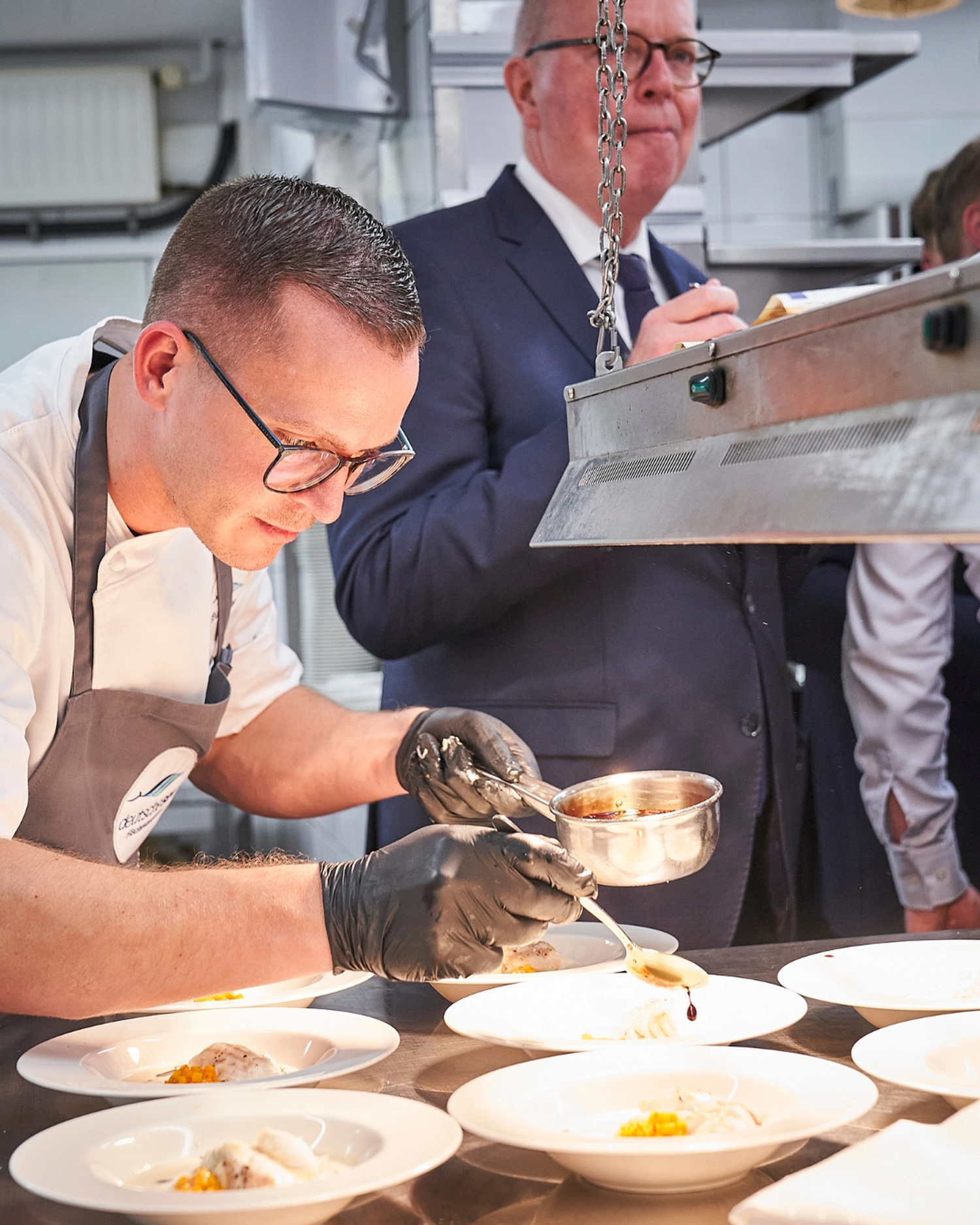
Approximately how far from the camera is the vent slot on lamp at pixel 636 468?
45.6 inches

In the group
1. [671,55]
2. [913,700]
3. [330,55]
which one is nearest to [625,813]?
[913,700]

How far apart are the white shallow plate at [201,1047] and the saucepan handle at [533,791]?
31 centimetres

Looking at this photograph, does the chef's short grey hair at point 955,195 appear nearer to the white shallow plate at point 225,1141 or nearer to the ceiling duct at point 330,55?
the ceiling duct at point 330,55

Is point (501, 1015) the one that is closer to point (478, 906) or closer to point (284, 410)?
point (478, 906)

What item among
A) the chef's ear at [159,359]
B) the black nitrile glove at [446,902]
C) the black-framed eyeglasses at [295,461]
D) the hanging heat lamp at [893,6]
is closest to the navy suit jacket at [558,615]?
the black-framed eyeglasses at [295,461]

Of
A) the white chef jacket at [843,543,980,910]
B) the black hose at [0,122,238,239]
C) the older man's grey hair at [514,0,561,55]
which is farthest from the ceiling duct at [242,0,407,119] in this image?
the black hose at [0,122,238,239]

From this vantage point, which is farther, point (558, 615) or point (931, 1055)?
point (558, 615)

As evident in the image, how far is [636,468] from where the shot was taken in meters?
1.25

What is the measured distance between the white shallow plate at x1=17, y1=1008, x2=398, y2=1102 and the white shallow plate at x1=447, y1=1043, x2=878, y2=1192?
0.17 m

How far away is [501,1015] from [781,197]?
17.8ft

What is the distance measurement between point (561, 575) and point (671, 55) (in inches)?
35.1

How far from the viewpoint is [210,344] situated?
4.79 feet

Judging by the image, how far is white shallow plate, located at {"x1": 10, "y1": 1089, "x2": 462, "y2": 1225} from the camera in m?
0.93

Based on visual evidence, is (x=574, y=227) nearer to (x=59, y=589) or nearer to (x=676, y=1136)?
(x=59, y=589)
